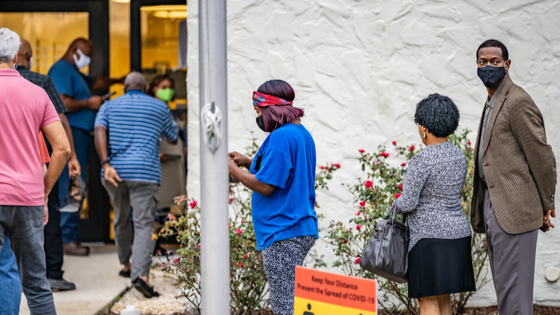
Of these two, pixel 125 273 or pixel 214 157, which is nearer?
pixel 214 157

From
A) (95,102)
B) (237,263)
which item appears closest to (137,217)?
(237,263)

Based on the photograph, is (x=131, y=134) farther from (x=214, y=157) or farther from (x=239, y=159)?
(x=214, y=157)

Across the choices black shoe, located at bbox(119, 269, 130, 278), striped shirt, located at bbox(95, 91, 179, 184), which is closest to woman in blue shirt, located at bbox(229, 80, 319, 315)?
striped shirt, located at bbox(95, 91, 179, 184)

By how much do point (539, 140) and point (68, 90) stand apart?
482 cm

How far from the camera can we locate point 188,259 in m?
4.31

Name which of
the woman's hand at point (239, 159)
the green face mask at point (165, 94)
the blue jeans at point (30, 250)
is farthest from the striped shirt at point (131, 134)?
the woman's hand at point (239, 159)

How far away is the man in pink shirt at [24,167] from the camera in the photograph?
3.15 m

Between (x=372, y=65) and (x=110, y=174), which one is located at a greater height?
(x=372, y=65)

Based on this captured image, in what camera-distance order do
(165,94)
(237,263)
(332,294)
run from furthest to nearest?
1. (165,94)
2. (237,263)
3. (332,294)

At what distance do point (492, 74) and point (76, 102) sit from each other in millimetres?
4461

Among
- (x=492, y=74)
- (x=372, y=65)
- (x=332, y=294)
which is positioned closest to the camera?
(x=332, y=294)

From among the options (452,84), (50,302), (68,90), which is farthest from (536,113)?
(68,90)

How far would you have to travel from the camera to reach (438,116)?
3.25 meters

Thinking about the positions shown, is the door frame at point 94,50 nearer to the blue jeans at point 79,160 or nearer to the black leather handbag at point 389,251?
the blue jeans at point 79,160
